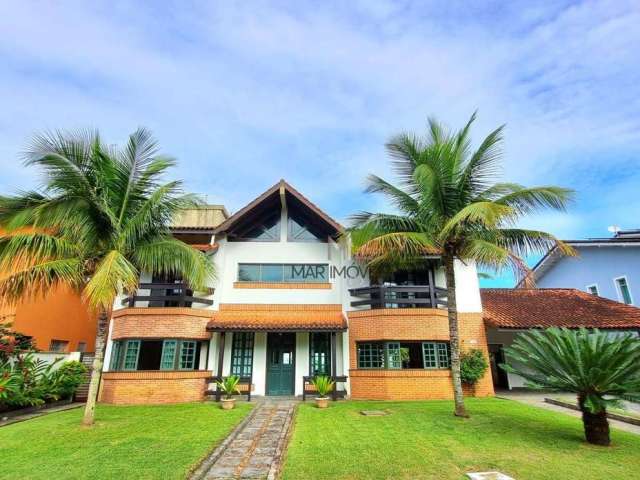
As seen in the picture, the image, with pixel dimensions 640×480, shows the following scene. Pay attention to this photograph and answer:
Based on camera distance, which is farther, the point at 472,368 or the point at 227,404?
the point at 472,368

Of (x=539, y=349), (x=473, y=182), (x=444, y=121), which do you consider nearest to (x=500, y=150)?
(x=473, y=182)

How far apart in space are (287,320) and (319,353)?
2.06 meters

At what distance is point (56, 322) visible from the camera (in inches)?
660

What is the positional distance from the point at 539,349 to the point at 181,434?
8404 millimetres

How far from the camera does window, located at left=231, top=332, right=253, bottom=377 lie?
49.1 ft

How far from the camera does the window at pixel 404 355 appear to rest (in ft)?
46.1

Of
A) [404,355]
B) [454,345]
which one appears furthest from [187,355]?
[454,345]

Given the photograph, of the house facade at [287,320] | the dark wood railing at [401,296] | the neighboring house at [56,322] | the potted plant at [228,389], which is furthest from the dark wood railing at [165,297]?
the dark wood railing at [401,296]

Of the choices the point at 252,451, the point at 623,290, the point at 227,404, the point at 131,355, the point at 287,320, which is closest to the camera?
the point at 252,451

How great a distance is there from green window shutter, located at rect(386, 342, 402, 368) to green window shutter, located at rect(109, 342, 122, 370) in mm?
10589

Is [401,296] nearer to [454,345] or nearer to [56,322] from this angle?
[454,345]

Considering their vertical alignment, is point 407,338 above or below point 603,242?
below

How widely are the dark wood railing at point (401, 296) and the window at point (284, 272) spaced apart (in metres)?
1.77

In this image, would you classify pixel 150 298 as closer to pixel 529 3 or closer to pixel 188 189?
pixel 188 189
